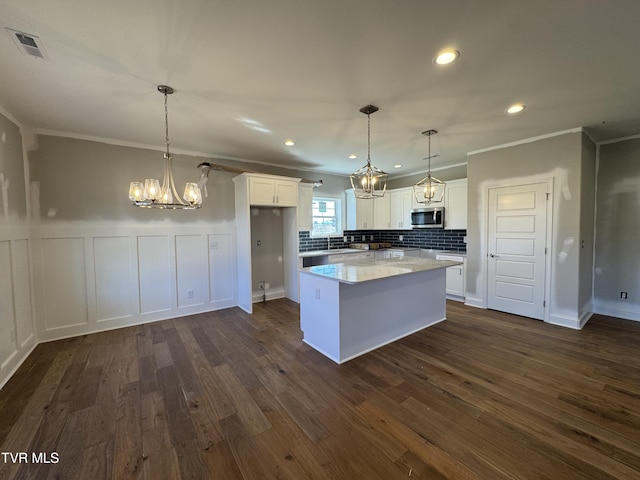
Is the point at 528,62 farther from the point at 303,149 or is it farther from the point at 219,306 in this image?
the point at 219,306

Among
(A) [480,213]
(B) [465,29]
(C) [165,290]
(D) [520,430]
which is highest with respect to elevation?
(B) [465,29]

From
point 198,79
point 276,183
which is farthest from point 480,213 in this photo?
point 198,79

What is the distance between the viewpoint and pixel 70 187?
345 centimetres

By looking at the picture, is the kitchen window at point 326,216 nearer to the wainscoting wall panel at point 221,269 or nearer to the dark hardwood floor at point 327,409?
the wainscoting wall panel at point 221,269

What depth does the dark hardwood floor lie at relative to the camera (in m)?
1.59

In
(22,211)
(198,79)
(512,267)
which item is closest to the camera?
(198,79)

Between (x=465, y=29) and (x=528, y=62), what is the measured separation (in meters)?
0.75

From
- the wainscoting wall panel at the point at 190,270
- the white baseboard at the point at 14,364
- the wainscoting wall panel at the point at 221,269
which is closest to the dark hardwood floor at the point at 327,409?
the white baseboard at the point at 14,364

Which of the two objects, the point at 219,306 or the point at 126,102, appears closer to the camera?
the point at 126,102

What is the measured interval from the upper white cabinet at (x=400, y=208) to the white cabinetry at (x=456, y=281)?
4.16 ft

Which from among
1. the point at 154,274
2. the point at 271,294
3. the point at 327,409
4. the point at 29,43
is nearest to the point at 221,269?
the point at 154,274

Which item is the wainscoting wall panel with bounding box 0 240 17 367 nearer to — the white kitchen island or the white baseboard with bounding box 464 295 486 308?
the white kitchen island

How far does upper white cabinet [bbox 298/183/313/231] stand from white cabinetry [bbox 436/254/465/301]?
9.03 ft

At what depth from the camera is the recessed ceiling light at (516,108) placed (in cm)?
271
